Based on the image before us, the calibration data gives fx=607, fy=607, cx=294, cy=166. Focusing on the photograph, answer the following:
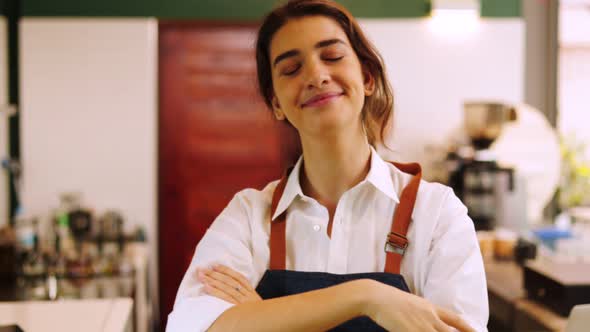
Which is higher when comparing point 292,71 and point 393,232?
point 292,71

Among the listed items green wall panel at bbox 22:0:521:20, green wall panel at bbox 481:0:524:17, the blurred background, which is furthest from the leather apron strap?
green wall panel at bbox 481:0:524:17

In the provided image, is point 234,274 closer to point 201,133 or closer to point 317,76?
point 317,76

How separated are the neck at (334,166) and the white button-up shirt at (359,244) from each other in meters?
0.03

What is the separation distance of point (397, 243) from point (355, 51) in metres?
0.48

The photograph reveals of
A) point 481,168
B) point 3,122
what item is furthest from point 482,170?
point 3,122

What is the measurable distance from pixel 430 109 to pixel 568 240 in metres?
1.70

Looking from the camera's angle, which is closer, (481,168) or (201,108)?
(481,168)

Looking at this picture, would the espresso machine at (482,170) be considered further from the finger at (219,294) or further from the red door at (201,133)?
the finger at (219,294)

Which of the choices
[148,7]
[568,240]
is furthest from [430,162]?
[148,7]

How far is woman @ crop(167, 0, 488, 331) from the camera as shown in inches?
50.5

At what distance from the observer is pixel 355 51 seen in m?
1.49

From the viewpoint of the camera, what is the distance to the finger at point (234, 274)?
4.56 ft

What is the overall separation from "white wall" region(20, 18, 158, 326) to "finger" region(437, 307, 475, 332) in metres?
3.27

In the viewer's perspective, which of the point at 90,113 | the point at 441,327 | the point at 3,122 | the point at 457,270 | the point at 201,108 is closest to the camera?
the point at 441,327
